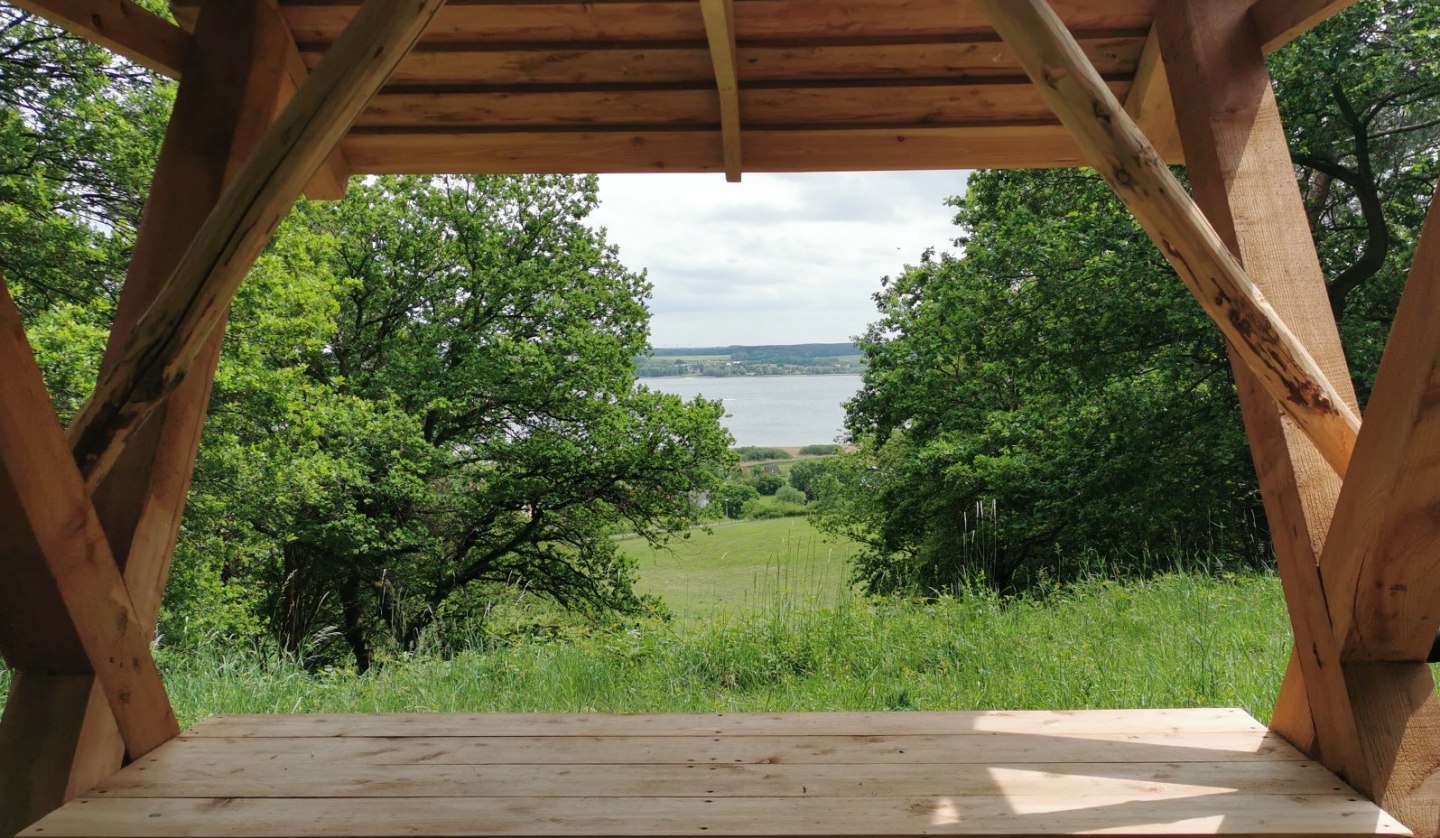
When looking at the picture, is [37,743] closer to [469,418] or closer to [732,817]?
[732,817]

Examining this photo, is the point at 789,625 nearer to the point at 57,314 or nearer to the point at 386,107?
the point at 386,107

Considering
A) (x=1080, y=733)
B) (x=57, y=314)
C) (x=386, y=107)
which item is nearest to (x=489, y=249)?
(x=57, y=314)

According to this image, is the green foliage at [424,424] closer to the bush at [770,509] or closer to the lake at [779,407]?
the lake at [779,407]

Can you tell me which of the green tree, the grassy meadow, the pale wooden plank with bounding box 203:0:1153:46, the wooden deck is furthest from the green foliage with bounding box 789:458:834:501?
the wooden deck

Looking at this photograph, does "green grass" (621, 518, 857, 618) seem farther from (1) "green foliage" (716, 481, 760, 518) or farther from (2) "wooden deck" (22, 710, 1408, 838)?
(2) "wooden deck" (22, 710, 1408, 838)

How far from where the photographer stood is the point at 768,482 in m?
18.1

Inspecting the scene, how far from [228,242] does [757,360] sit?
1845 cm

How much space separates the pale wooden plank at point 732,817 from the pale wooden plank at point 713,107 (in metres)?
1.80

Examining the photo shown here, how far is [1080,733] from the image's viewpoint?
1930 millimetres

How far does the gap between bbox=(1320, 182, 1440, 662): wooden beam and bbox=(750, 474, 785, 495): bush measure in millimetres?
16488

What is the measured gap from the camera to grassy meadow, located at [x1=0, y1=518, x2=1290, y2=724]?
341 cm

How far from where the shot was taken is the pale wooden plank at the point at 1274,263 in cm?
165

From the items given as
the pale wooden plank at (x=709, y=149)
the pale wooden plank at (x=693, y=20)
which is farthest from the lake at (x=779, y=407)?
the pale wooden plank at (x=693, y=20)

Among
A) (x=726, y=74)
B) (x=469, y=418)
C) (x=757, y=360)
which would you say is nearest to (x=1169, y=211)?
(x=726, y=74)
